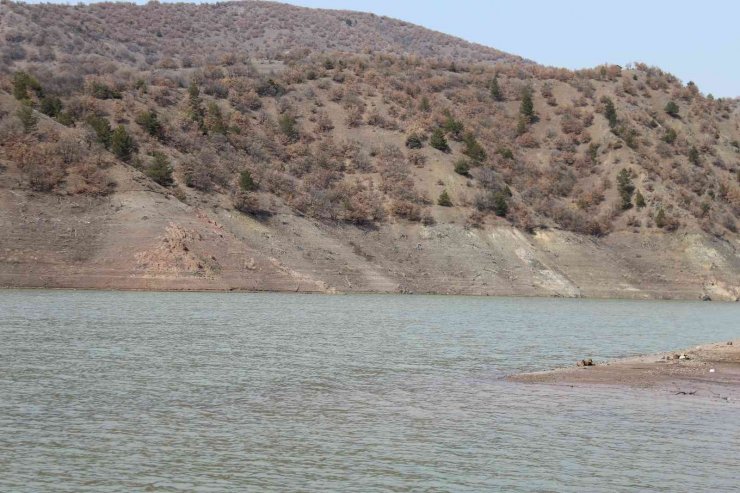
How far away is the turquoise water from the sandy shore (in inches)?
49.8

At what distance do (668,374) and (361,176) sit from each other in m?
61.7

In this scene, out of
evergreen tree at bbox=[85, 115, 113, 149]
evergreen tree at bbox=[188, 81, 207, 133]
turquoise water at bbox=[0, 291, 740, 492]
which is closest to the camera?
turquoise water at bbox=[0, 291, 740, 492]

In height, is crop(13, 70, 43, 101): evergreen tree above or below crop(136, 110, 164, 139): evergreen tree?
above

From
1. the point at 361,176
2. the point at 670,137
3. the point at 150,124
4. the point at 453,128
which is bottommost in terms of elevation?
the point at 361,176

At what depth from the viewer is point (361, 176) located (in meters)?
88.0

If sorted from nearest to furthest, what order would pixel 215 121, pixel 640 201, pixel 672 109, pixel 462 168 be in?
pixel 215 121
pixel 462 168
pixel 640 201
pixel 672 109

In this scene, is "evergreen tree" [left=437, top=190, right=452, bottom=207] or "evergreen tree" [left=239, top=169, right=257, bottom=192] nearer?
"evergreen tree" [left=239, top=169, right=257, bottom=192]

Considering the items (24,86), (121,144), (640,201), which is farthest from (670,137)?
(24,86)

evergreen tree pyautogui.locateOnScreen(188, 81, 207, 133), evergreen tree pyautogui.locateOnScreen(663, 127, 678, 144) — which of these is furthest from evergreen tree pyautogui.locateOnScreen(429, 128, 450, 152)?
evergreen tree pyautogui.locateOnScreen(663, 127, 678, 144)

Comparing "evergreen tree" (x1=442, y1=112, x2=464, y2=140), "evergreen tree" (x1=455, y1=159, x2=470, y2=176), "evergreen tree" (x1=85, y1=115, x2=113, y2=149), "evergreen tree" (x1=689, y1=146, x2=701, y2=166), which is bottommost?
"evergreen tree" (x1=85, y1=115, x2=113, y2=149)

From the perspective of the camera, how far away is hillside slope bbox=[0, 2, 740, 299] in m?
64.1

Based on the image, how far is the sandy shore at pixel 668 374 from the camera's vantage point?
25531mm

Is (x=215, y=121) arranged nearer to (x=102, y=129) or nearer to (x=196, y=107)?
(x=196, y=107)

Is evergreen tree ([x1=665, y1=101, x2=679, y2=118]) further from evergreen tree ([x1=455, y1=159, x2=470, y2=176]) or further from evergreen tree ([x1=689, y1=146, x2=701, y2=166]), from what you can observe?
evergreen tree ([x1=455, y1=159, x2=470, y2=176])
